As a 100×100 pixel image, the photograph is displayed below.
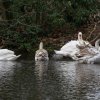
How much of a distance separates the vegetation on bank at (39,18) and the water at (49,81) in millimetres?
6275

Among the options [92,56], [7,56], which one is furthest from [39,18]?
[92,56]

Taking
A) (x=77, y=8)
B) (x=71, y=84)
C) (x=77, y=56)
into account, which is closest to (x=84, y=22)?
(x=77, y=8)

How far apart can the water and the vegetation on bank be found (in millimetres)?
6275

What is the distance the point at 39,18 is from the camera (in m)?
27.0

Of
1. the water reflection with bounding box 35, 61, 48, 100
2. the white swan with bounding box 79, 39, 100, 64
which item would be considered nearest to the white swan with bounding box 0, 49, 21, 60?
the water reflection with bounding box 35, 61, 48, 100

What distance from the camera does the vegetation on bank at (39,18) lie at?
24987 mm

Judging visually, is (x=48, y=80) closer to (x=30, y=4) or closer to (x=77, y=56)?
(x=77, y=56)

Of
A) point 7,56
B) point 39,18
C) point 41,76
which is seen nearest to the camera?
point 41,76

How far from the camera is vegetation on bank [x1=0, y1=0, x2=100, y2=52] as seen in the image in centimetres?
2499

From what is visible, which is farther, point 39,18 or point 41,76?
point 39,18

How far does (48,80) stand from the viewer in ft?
45.5

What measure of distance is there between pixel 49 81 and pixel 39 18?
13558mm

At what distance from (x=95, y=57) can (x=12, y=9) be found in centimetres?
847

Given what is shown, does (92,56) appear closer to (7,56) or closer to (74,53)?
(74,53)
